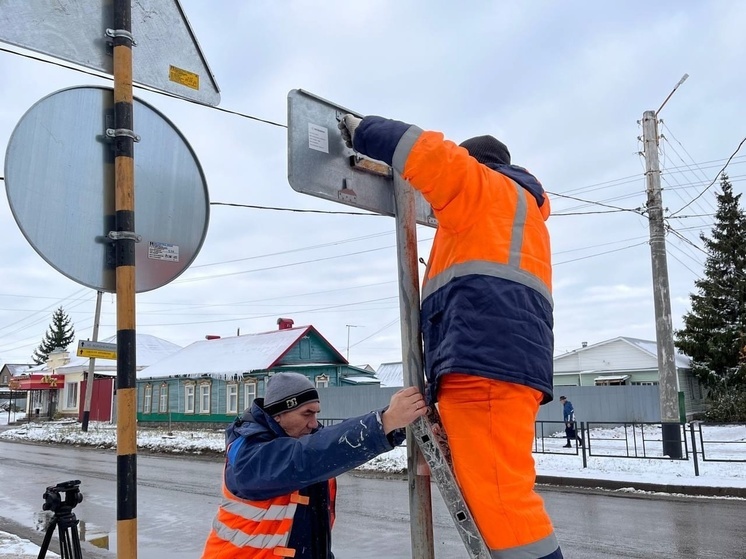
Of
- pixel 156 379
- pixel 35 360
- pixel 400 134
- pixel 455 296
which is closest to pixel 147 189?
pixel 400 134

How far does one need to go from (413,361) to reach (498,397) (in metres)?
0.32

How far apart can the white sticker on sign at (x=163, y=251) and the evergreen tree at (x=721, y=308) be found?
32.9 m

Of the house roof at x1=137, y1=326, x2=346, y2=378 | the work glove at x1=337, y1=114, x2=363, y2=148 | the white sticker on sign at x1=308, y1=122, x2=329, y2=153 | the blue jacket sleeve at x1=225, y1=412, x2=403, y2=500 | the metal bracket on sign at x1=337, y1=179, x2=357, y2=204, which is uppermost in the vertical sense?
the house roof at x1=137, y1=326, x2=346, y2=378

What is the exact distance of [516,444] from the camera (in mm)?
1873

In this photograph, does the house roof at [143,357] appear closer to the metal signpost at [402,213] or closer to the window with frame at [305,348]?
the window with frame at [305,348]

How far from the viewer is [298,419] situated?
249cm

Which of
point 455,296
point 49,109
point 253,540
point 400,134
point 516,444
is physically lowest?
point 253,540

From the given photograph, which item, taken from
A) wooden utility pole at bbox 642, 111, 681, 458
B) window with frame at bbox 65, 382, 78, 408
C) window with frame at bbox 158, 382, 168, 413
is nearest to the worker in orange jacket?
wooden utility pole at bbox 642, 111, 681, 458

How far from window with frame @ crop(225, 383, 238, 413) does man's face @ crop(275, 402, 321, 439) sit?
31769 millimetres

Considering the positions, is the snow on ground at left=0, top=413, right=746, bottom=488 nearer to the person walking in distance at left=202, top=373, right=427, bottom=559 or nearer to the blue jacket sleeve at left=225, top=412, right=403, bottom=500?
the person walking in distance at left=202, top=373, right=427, bottom=559

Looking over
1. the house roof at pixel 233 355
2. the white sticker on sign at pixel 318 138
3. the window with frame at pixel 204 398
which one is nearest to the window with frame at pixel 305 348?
the house roof at pixel 233 355

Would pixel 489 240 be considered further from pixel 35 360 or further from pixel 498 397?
pixel 35 360

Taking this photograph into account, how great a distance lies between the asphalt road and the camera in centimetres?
769

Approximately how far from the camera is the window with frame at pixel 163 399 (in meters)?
37.5
